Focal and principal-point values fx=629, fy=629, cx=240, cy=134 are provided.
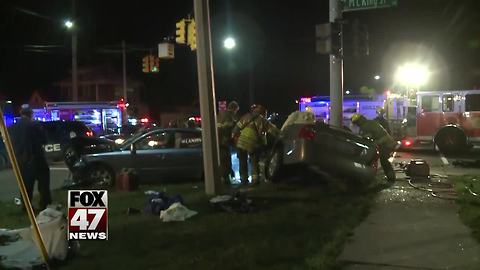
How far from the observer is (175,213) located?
335 inches

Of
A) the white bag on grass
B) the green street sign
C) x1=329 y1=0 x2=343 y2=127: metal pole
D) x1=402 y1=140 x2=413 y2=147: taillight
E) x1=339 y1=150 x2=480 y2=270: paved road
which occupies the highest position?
the green street sign

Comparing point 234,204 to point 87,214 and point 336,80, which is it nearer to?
point 87,214

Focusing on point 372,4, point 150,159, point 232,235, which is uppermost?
point 372,4

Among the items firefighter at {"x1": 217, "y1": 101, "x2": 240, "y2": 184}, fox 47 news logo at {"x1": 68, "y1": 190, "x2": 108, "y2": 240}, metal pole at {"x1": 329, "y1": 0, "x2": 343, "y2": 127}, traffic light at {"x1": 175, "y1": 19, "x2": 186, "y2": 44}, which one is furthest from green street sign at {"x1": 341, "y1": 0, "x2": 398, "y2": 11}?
fox 47 news logo at {"x1": 68, "y1": 190, "x2": 108, "y2": 240}

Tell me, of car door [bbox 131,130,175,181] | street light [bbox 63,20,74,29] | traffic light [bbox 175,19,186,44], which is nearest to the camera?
car door [bbox 131,130,175,181]

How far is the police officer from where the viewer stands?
9.63m

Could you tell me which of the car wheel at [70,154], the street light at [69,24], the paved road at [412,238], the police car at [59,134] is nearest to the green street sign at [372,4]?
the paved road at [412,238]

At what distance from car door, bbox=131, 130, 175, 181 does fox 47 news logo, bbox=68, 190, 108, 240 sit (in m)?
7.29

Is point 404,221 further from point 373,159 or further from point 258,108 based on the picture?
point 258,108

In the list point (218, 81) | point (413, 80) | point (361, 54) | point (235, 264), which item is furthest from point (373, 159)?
point (218, 81)

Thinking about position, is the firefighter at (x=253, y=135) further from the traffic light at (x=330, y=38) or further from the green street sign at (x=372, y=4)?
the green street sign at (x=372, y=4)

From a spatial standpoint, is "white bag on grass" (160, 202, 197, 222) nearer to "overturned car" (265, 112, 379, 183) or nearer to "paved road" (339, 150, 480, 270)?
"paved road" (339, 150, 480, 270)

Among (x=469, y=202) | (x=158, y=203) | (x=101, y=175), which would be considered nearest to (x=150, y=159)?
(x=101, y=175)

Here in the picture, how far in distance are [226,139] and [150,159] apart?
179cm
